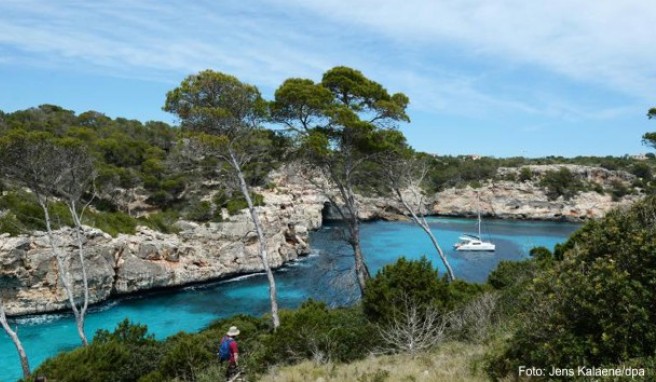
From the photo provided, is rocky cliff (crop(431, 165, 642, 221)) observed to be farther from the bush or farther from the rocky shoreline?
the bush

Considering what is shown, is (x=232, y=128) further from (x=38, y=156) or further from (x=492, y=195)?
(x=492, y=195)

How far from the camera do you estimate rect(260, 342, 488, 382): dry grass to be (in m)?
7.91

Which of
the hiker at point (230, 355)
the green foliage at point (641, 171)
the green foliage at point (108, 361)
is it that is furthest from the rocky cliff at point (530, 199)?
the hiker at point (230, 355)

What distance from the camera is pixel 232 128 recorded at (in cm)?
1614

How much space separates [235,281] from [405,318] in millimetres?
23012

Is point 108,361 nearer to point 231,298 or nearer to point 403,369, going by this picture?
point 403,369

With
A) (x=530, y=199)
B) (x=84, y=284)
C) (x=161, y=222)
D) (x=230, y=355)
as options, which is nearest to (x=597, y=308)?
(x=230, y=355)

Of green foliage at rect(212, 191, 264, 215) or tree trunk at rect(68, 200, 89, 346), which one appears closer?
tree trunk at rect(68, 200, 89, 346)

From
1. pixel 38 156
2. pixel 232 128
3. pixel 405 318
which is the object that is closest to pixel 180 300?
pixel 38 156

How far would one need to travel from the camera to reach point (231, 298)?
1113 inches

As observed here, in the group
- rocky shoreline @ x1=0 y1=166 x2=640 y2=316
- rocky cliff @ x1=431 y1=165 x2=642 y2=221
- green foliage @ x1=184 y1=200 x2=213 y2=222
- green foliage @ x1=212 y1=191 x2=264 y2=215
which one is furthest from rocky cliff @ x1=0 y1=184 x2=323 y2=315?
rocky cliff @ x1=431 y1=165 x2=642 y2=221

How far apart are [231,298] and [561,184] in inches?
2483

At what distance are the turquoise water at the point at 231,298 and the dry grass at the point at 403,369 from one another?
5901 millimetres

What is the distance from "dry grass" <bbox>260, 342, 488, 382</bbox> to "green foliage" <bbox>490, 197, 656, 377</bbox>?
Answer: 0.80m
